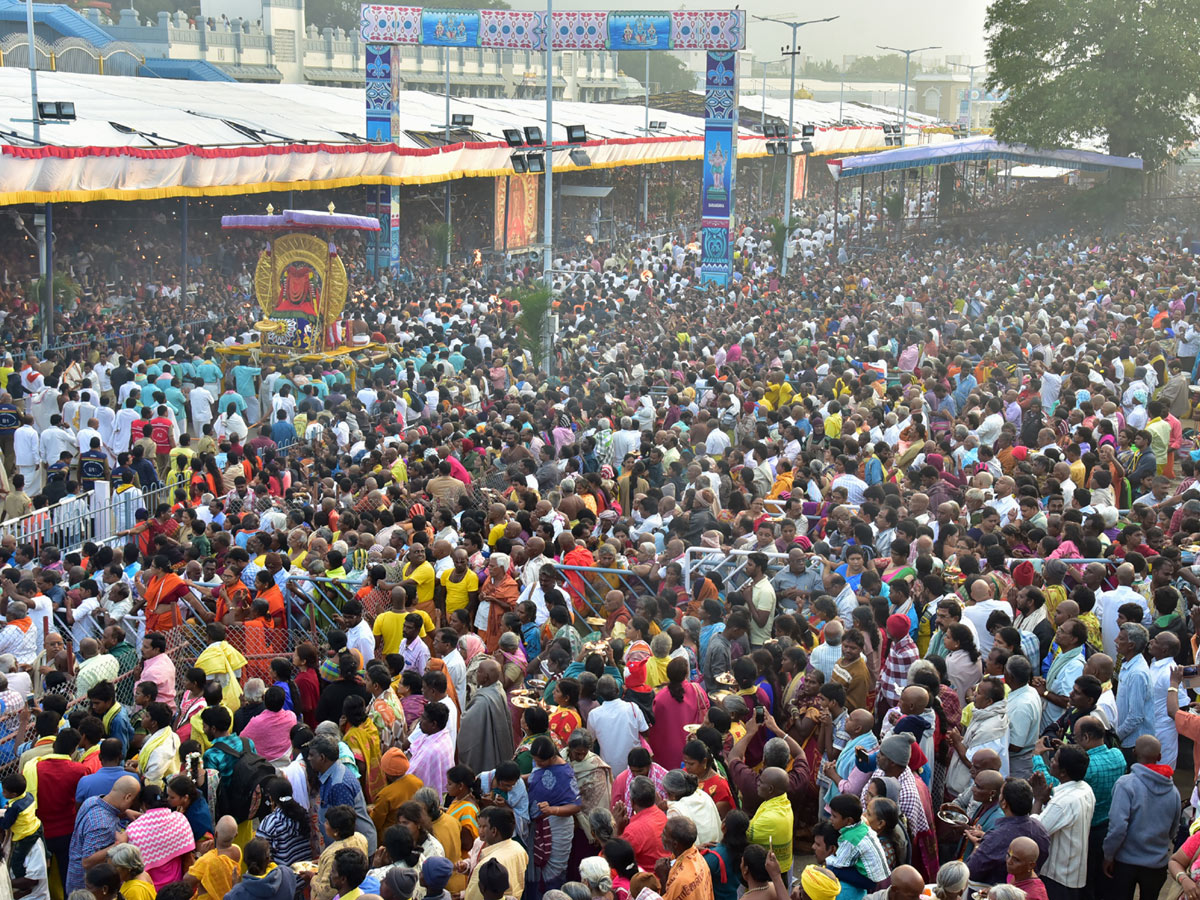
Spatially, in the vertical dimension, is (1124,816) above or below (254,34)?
below

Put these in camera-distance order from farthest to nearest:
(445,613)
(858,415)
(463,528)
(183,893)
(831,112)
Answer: (831,112) < (858,415) < (463,528) < (445,613) < (183,893)

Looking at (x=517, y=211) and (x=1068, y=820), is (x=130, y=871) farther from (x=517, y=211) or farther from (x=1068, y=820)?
(x=517, y=211)

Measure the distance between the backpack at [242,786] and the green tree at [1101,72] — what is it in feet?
121

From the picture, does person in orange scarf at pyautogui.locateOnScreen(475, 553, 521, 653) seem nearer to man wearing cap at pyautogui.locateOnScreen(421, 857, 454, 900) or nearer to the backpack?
the backpack

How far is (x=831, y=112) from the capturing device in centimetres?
6694

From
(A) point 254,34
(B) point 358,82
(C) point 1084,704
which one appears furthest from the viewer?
(B) point 358,82

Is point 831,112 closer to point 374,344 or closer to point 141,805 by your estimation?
point 374,344

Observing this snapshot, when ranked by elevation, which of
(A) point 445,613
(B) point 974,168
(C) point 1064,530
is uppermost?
(B) point 974,168

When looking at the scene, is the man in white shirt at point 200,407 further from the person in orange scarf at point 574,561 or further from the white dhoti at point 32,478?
the person in orange scarf at point 574,561

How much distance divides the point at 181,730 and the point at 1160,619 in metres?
5.70

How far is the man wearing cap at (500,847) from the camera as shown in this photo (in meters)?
5.70

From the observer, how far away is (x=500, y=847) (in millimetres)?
5758

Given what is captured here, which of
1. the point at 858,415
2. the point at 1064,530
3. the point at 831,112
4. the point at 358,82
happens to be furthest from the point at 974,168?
the point at 1064,530

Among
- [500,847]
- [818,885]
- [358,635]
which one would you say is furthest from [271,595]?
[818,885]
